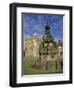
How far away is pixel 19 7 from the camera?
168 centimetres

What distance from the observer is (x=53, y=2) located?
1.79m

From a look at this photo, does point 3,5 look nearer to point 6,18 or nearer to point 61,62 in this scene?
point 6,18

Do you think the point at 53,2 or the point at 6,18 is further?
the point at 53,2

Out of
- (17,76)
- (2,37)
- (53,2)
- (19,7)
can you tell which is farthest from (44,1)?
(17,76)

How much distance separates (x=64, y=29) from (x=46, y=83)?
354 millimetres

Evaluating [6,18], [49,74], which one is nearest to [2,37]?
[6,18]

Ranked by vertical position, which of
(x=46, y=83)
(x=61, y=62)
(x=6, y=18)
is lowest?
(x=46, y=83)

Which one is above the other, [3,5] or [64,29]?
[3,5]

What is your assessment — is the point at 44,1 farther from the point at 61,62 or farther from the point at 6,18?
the point at 61,62

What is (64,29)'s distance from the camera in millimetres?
1808

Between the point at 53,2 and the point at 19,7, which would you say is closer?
the point at 19,7

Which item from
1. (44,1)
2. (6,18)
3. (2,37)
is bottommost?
(2,37)

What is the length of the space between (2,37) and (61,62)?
1.33 ft

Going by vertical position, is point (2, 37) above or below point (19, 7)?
below
